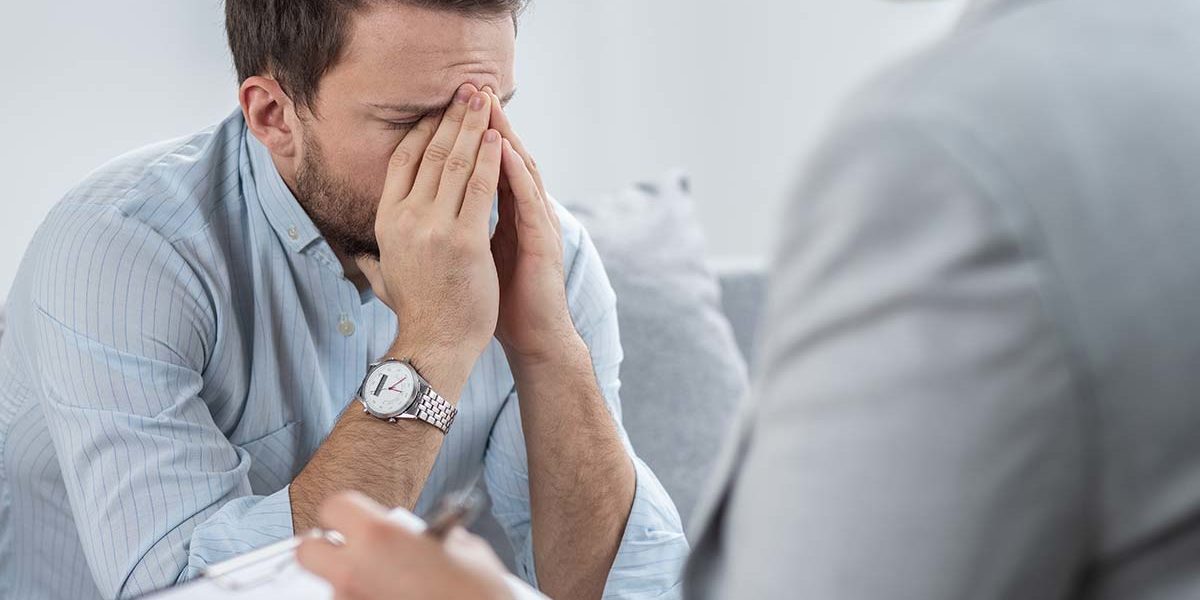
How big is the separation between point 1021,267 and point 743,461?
18 cm

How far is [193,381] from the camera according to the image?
139 cm

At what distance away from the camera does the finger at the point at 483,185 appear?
4.77 feet

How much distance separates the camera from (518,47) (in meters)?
2.65

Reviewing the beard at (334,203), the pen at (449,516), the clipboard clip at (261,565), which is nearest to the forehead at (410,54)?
the beard at (334,203)

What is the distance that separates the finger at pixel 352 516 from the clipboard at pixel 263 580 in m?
0.04

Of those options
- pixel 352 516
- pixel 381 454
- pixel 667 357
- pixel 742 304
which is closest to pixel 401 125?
pixel 381 454

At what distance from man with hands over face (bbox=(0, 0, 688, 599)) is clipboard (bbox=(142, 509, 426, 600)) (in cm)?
51

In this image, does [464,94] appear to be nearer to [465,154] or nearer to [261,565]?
[465,154]

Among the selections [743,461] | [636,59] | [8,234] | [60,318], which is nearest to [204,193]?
[60,318]

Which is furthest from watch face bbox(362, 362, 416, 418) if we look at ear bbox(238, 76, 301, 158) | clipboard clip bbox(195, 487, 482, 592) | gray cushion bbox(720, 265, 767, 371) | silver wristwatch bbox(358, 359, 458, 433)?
gray cushion bbox(720, 265, 767, 371)

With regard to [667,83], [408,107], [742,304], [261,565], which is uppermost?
[408,107]

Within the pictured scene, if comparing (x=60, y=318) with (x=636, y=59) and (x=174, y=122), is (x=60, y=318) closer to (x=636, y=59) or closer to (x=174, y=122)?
(x=174, y=122)

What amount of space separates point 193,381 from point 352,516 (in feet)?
2.47

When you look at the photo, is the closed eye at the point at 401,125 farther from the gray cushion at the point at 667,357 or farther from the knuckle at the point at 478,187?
the gray cushion at the point at 667,357
